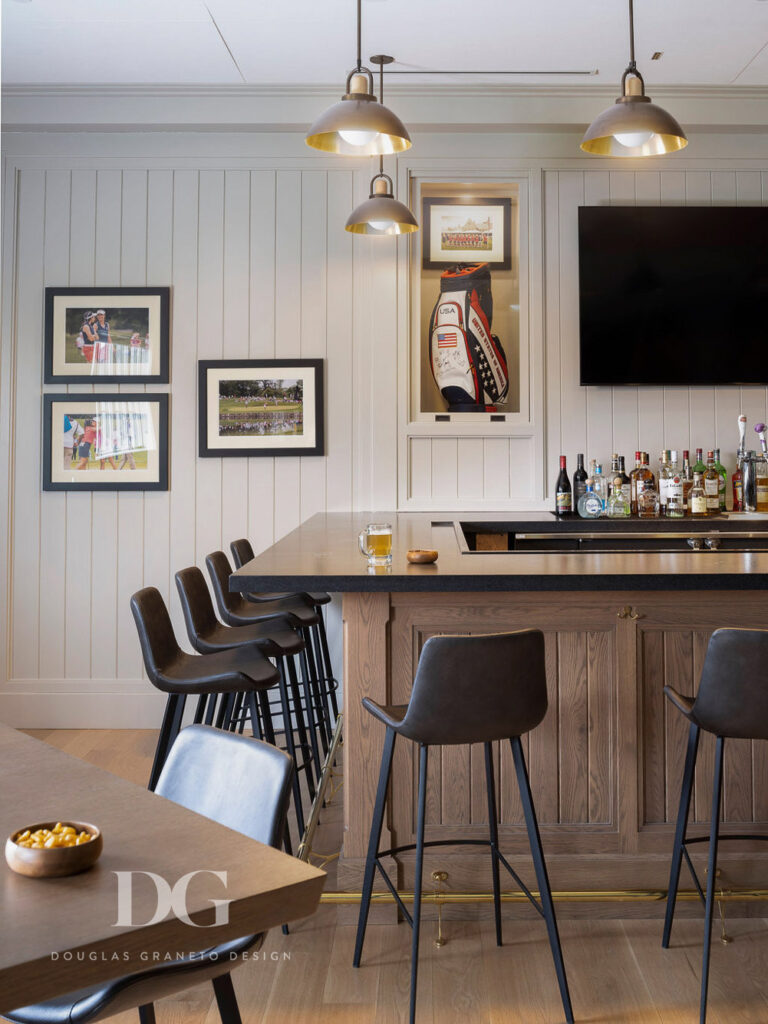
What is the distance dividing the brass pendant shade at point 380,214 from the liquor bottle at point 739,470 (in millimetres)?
1980

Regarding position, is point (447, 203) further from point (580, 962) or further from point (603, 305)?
point (580, 962)

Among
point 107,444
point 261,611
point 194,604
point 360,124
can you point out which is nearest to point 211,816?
point 194,604

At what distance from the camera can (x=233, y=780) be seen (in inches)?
58.4

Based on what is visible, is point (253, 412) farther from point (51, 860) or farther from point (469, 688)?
point (51, 860)

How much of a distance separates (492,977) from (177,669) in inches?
47.7

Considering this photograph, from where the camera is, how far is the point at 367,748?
2547 mm

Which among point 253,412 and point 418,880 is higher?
point 253,412

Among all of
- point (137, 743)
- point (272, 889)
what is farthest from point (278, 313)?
point (272, 889)

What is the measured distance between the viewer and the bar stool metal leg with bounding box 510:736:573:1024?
2068 millimetres

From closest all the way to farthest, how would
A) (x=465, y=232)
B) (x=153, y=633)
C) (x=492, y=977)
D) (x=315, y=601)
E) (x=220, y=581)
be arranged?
1. (x=492, y=977)
2. (x=153, y=633)
3. (x=220, y=581)
4. (x=315, y=601)
5. (x=465, y=232)

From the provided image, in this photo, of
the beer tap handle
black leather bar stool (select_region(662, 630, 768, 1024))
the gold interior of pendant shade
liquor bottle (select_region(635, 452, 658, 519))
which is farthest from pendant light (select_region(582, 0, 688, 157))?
the beer tap handle

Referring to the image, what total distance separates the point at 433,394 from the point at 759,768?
267 centimetres

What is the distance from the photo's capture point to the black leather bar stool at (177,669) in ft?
8.48

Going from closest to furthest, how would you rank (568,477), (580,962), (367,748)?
(580,962)
(367,748)
(568,477)
